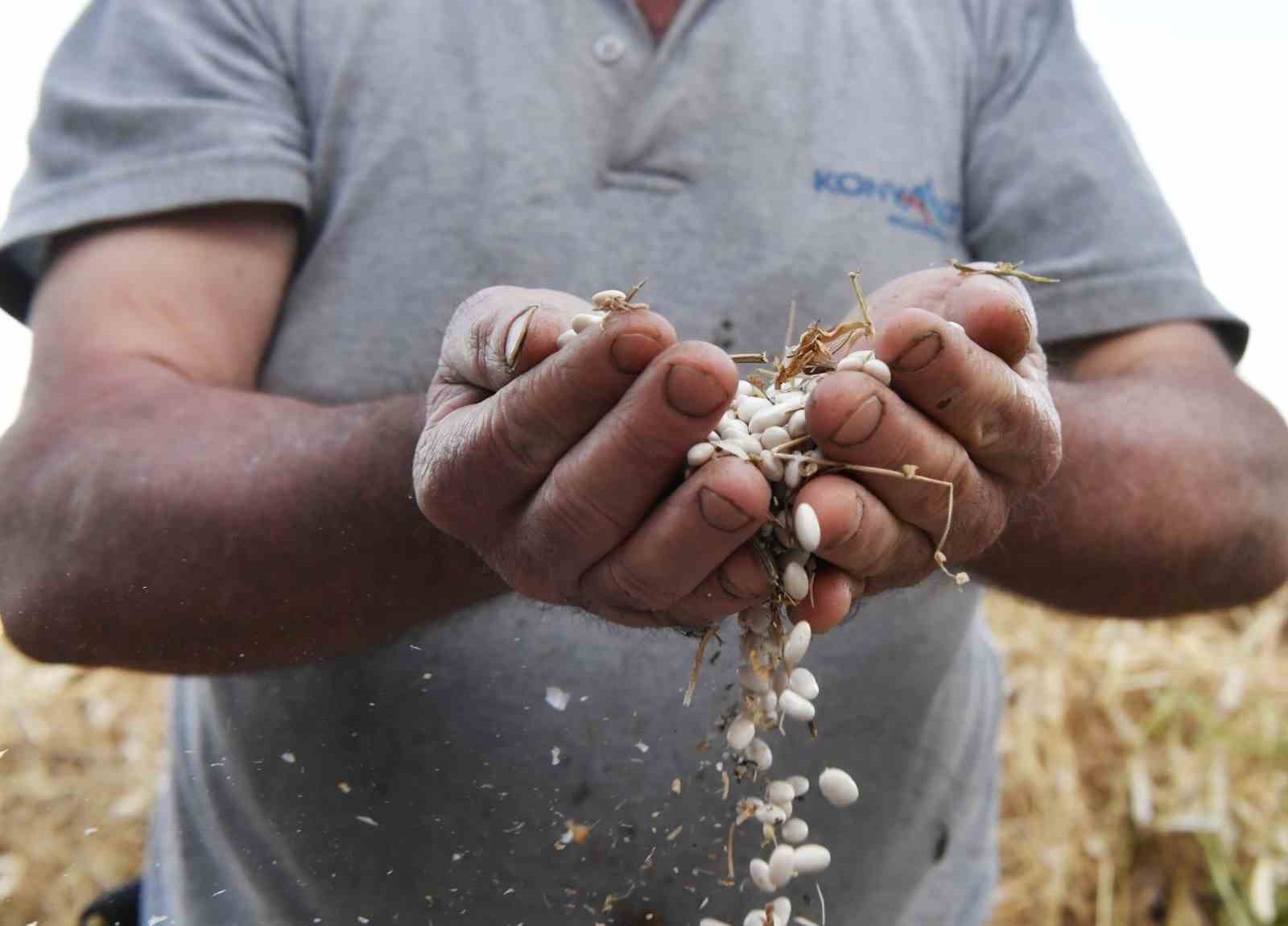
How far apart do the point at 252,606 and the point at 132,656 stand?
131 mm

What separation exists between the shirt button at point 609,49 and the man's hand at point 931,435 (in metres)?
0.59

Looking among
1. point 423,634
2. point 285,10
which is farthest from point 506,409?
point 285,10

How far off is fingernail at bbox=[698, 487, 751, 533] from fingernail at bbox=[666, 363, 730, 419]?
1.8 inches

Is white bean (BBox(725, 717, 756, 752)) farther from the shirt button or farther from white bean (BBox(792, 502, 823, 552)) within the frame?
the shirt button

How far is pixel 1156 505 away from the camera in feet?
3.40

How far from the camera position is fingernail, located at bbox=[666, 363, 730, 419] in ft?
1.72

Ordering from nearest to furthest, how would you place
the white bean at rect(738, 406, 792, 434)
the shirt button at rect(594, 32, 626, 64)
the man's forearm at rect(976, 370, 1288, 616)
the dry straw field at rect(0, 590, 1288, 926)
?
the white bean at rect(738, 406, 792, 434)
the man's forearm at rect(976, 370, 1288, 616)
the shirt button at rect(594, 32, 626, 64)
the dry straw field at rect(0, 590, 1288, 926)

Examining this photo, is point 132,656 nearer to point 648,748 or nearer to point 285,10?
point 648,748

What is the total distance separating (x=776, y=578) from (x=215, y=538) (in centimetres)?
51

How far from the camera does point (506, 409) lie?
0.57m

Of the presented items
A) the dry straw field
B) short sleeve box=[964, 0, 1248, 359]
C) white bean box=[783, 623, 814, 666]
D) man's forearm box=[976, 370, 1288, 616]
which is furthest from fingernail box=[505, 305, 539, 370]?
the dry straw field

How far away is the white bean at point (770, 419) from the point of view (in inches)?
25.0

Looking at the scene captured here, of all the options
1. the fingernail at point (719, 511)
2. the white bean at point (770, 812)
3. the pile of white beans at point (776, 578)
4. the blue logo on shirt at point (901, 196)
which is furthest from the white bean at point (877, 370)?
the blue logo on shirt at point (901, 196)

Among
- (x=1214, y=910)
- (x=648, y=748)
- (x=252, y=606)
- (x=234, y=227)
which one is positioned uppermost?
(x=234, y=227)
